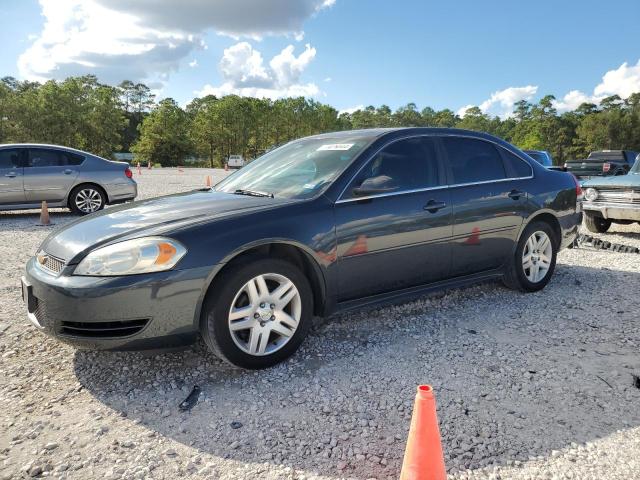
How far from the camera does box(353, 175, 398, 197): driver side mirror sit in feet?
12.3

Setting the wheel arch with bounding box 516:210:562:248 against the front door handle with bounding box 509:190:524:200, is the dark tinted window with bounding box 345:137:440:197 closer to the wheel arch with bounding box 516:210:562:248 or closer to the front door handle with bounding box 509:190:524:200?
the front door handle with bounding box 509:190:524:200

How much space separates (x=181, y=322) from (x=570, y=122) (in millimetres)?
86829

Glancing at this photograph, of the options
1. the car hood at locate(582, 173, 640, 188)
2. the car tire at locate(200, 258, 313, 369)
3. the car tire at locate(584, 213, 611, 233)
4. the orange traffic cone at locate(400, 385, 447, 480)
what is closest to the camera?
the orange traffic cone at locate(400, 385, 447, 480)

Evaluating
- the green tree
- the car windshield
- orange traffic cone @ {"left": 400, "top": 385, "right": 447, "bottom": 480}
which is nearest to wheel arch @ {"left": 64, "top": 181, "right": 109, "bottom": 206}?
the car windshield

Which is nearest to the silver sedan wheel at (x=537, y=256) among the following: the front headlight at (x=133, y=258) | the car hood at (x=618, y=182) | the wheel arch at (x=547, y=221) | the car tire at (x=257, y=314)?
the wheel arch at (x=547, y=221)

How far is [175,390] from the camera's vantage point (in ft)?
10.4

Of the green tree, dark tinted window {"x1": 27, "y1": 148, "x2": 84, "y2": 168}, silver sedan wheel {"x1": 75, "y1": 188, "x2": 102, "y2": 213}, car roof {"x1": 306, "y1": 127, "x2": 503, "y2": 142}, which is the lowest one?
silver sedan wheel {"x1": 75, "y1": 188, "x2": 102, "y2": 213}

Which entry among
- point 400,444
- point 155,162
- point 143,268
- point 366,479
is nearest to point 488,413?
point 400,444

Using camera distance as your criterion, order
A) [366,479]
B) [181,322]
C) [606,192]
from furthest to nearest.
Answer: [606,192], [181,322], [366,479]

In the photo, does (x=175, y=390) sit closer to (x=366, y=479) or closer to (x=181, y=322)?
(x=181, y=322)

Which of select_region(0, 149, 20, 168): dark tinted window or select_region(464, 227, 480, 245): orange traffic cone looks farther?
select_region(0, 149, 20, 168): dark tinted window

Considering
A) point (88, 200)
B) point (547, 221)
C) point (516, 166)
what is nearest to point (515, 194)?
point (516, 166)

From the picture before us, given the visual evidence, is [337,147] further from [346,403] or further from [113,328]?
[113,328]

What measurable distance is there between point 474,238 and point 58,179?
29.6ft
